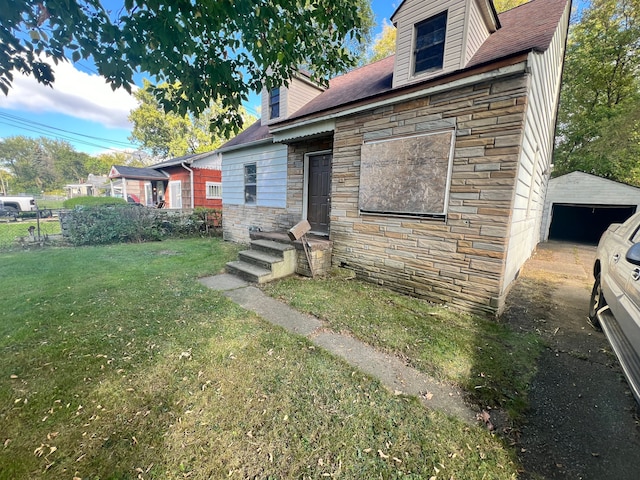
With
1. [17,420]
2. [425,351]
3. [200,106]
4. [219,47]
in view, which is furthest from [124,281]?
[425,351]

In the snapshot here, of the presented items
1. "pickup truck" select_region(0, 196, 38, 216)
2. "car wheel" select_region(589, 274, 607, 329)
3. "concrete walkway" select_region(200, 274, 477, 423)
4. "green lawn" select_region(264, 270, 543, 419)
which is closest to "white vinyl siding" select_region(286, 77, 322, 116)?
"green lawn" select_region(264, 270, 543, 419)

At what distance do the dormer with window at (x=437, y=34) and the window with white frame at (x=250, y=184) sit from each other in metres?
5.05

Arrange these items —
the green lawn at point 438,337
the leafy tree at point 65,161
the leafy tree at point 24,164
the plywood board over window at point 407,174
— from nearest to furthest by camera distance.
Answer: the green lawn at point 438,337 → the plywood board over window at point 407,174 → the leafy tree at point 24,164 → the leafy tree at point 65,161

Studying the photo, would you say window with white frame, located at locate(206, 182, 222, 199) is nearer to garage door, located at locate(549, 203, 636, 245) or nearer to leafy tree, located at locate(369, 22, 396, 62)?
leafy tree, located at locate(369, 22, 396, 62)

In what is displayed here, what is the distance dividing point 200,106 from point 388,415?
363 cm

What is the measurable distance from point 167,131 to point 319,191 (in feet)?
94.9

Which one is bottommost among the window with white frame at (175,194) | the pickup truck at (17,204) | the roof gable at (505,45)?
the pickup truck at (17,204)

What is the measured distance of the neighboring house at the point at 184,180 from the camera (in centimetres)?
1505

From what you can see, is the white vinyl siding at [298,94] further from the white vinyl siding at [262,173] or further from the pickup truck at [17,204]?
the pickup truck at [17,204]

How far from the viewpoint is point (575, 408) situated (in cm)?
212

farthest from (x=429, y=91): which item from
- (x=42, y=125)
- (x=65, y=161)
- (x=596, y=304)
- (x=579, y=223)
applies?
(x=65, y=161)

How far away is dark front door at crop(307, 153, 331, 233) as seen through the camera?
621cm

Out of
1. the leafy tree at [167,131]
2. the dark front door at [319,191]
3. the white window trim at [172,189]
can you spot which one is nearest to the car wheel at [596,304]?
the dark front door at [319,191]

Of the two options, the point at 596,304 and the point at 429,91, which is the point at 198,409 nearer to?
the point at 429,91
